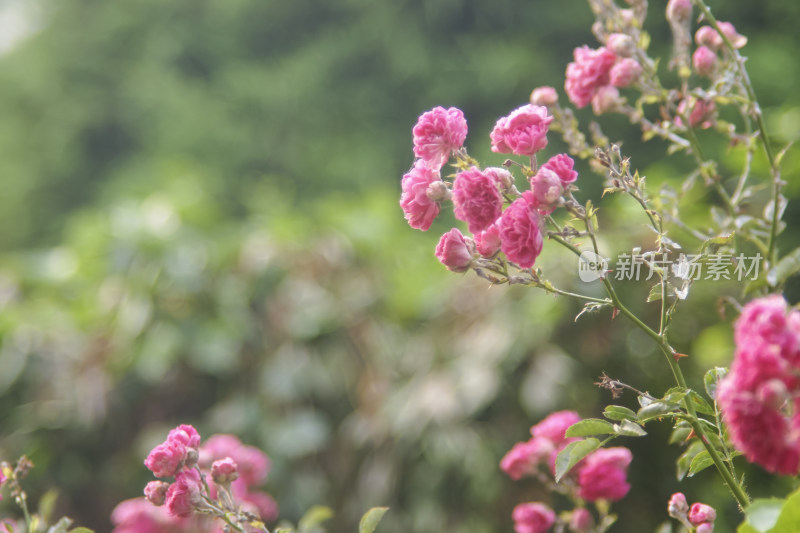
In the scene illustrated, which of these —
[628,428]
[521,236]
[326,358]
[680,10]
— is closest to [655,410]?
[628,428]

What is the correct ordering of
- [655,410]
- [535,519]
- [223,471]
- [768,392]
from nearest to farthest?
[768,392] < [655,410] < [223,471] < [535,519]

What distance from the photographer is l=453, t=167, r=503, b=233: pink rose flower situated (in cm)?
47

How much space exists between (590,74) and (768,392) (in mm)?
473

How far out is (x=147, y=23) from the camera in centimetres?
577

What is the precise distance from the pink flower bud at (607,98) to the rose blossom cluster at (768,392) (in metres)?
0.43

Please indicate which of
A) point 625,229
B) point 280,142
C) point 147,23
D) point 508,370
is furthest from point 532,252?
point 147,23

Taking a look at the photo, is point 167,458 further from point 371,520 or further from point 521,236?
point 521,236

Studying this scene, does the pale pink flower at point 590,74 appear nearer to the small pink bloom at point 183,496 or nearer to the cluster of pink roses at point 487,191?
the cluster of pink roses at point 487,191

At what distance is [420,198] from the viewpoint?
0.51 meters

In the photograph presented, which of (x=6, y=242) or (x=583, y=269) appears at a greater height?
(x=6, y=242)

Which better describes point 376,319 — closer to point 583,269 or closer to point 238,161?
point 583,269

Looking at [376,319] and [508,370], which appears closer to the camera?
[508,370]

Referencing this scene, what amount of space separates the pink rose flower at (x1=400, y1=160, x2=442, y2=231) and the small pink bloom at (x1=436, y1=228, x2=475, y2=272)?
0.02m

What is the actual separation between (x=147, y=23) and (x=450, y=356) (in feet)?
16.5
